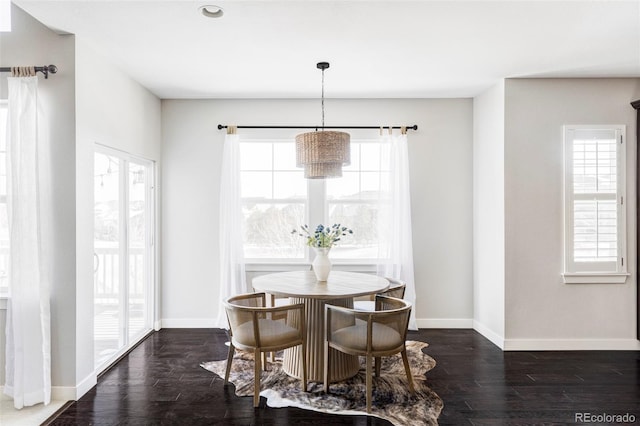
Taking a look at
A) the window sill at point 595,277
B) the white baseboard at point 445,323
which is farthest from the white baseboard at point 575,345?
the white baseboard at point 445,323

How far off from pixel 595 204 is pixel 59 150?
15.7ft

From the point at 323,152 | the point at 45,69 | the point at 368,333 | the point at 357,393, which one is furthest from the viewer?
the point at 323,152

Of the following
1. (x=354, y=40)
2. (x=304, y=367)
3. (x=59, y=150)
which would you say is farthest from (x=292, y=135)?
(x=304, y=367)

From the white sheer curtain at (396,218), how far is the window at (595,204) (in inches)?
61.4

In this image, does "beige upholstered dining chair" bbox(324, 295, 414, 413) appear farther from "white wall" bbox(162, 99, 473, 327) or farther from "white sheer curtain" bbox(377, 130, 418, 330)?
"white wall" bbox(162, 99, 473, 327)

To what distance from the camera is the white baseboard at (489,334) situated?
388 cm

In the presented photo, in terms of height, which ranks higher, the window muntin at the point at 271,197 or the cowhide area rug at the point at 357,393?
the window muntin at the point at 271,197

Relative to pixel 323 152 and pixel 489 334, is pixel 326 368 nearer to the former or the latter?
pixel 323 152

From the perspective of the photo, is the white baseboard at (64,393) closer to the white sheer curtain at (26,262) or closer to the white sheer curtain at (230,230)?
the white sheer curtain at (26,262)

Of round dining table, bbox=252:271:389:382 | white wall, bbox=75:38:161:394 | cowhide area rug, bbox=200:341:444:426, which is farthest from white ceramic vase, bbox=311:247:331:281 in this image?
white wall, bbox=75:38:161:394

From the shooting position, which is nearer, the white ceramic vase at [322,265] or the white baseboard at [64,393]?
the white baseboard at [64,393]

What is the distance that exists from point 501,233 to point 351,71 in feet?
7.27

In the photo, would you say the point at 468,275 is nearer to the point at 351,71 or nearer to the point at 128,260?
the point at 351,71

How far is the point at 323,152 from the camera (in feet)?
10.3
